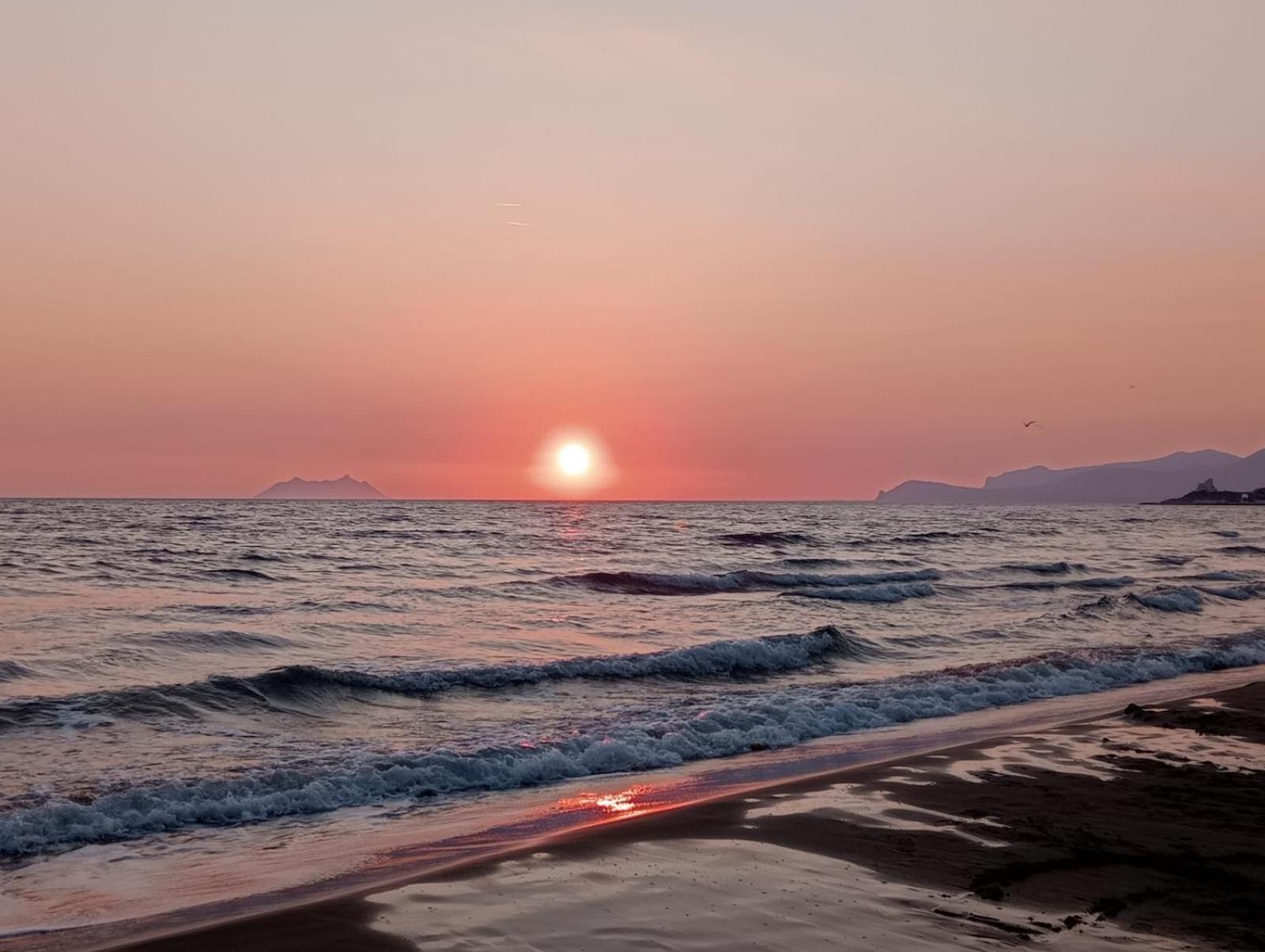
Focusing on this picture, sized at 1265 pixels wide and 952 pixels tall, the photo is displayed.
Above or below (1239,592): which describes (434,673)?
above

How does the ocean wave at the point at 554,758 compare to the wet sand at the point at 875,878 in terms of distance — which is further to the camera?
the ocean wave at the point at 554,758

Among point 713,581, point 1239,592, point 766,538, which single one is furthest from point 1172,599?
point 766,538

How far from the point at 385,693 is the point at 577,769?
5.62 metres

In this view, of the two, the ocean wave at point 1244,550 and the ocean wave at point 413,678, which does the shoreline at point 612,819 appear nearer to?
the ocean wave at point 413,678

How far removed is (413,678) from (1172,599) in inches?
988

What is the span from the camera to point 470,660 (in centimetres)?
1955

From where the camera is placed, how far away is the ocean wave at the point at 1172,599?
104 ft

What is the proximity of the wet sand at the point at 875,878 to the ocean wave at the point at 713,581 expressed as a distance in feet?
77.6

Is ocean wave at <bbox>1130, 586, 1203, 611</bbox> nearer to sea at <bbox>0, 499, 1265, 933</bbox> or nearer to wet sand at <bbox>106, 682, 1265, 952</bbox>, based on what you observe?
sea at <bbox>0, 499, 1265, 933</bbox>

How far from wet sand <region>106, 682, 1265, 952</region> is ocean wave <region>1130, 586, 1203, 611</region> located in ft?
75.6

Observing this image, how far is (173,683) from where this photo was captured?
15945 mm

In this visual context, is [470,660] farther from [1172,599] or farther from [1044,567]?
[1044,567]

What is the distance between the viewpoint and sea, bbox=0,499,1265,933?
9.84 meters

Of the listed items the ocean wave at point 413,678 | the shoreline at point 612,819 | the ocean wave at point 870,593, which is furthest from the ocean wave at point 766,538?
the shoreline at point 612,819
